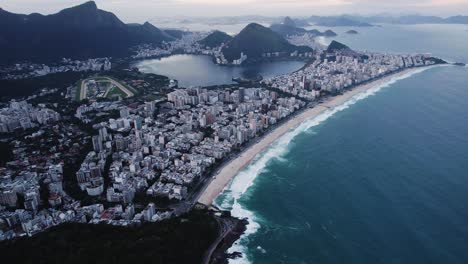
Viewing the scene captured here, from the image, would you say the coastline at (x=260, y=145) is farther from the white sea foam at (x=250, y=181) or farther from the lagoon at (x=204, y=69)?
the lagoon at (x=204, y=69)

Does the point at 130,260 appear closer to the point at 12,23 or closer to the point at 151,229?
the point at 151,229

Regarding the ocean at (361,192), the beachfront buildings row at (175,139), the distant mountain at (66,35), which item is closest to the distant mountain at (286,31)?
the distant mountain at (66,35)

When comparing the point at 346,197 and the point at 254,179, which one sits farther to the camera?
the point at 254,179

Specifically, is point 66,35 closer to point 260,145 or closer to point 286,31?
point 260,145

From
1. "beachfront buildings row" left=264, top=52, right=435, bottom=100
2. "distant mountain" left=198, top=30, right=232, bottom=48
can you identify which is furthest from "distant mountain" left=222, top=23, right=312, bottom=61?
"beachfront buildings row" left=264, top=52, right=435, bottom=100

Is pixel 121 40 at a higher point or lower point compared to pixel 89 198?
higher

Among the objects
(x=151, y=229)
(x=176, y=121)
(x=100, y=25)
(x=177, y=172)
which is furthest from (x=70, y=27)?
(x=151, y=229)

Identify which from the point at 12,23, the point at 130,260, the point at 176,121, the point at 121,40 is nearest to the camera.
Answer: the point at 130,260
